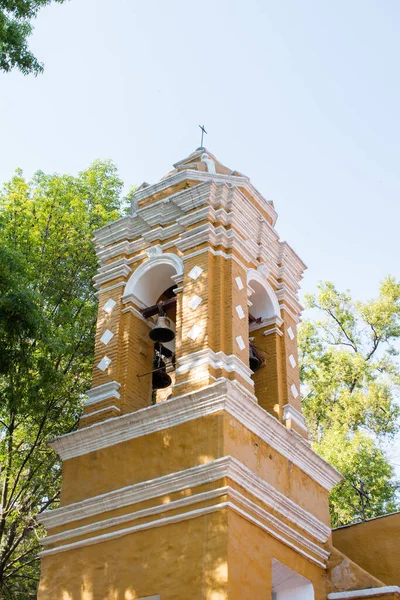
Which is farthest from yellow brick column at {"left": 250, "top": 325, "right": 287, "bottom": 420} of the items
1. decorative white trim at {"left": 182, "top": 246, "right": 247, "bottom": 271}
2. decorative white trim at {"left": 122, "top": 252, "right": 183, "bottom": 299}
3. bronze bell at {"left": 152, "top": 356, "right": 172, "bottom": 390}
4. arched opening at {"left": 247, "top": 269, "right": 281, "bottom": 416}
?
decorative white trim at {"left": 122, "top": 252, "right": 183, "bottom": 299}

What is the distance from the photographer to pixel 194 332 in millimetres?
9844

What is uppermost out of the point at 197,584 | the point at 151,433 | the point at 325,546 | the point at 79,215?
the point at 79,215

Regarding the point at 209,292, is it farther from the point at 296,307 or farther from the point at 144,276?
the point at 296,307

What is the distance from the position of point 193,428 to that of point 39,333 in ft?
9.72

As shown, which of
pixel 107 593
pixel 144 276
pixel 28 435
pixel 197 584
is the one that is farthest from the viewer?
pixel 28 435

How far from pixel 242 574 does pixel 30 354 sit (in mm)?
5025

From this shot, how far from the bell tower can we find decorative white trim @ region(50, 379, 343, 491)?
17 mm

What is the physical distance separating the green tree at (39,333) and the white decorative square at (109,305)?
86 centimetres

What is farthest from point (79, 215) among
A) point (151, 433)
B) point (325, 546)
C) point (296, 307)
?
point (325, 546)

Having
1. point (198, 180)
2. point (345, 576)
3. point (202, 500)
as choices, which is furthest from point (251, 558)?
point (198, 180)

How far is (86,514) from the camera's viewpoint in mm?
9203

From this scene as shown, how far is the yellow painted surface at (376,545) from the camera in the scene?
10211mm

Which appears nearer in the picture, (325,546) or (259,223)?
(325,546)

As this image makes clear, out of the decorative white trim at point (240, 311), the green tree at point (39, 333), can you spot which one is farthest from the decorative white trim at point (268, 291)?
the green tree at point (39, 333)
